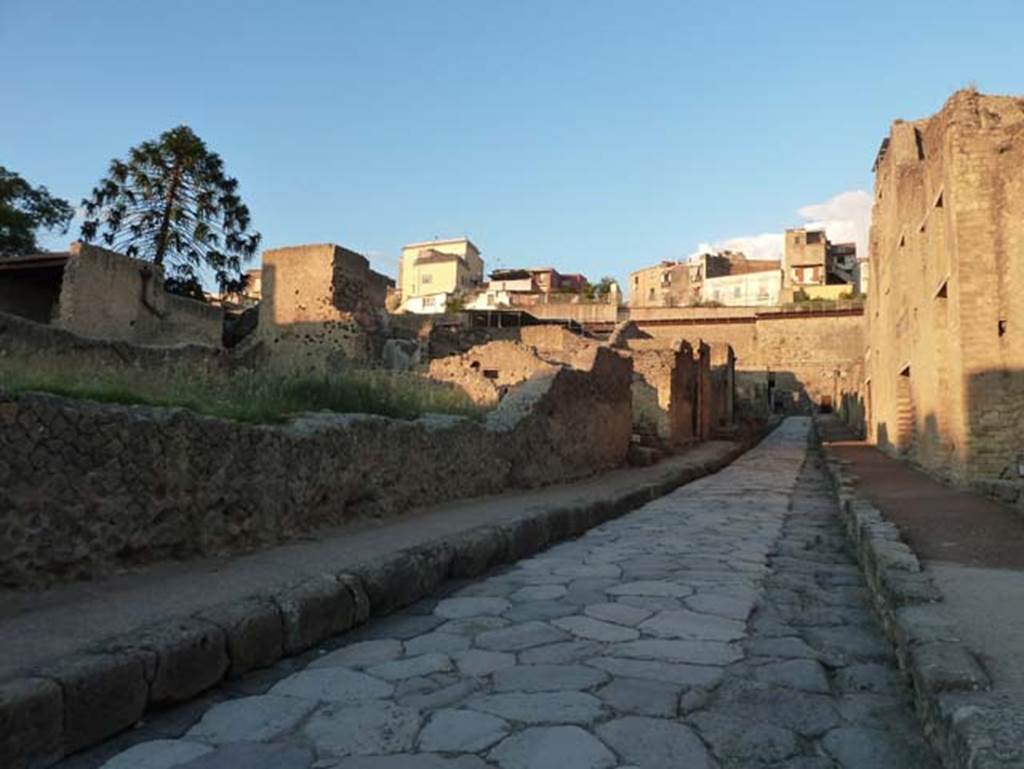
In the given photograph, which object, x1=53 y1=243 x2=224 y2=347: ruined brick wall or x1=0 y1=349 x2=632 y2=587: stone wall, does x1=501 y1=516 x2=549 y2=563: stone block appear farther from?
x1=53 y1=243 x2=224 y2=347: ruined brick wall

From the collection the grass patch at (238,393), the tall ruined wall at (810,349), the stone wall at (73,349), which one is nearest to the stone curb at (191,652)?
the grass patch at (238,393)

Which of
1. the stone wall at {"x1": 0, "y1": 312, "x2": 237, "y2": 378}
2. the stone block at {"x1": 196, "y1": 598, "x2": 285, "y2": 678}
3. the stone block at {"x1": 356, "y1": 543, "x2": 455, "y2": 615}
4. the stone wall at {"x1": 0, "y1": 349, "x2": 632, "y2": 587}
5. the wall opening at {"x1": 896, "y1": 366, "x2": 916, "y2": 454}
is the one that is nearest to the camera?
the stone block at {"x1": 196, "y1": 598, "x2": 285, "y2": 678}

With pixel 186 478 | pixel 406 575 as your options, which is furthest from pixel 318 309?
pixel 406 575

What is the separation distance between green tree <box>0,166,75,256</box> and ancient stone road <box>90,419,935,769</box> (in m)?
30.1

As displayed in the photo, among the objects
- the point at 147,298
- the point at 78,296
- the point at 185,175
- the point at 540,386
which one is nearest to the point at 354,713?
the point at 540,386

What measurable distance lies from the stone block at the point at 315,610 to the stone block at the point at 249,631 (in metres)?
0.06

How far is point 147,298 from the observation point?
2081 cm

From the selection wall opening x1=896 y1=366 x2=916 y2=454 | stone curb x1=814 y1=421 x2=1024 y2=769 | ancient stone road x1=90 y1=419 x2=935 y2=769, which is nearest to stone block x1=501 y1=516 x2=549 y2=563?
ancient stone road x1=90 y1=419 x2=935 y2=769

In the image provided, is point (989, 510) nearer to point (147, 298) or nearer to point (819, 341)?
point (147, 298)

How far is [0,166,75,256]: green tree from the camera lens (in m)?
28.4

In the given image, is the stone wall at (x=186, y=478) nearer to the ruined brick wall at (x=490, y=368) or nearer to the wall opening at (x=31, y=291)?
the ruined brick wall at (x=490, y=368)

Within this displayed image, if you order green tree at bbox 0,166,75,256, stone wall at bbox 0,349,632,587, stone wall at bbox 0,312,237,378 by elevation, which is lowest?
stone wall at bbox 0,349,632,587

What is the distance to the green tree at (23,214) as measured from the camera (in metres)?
28.4

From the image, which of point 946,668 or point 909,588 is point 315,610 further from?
point 909,588
